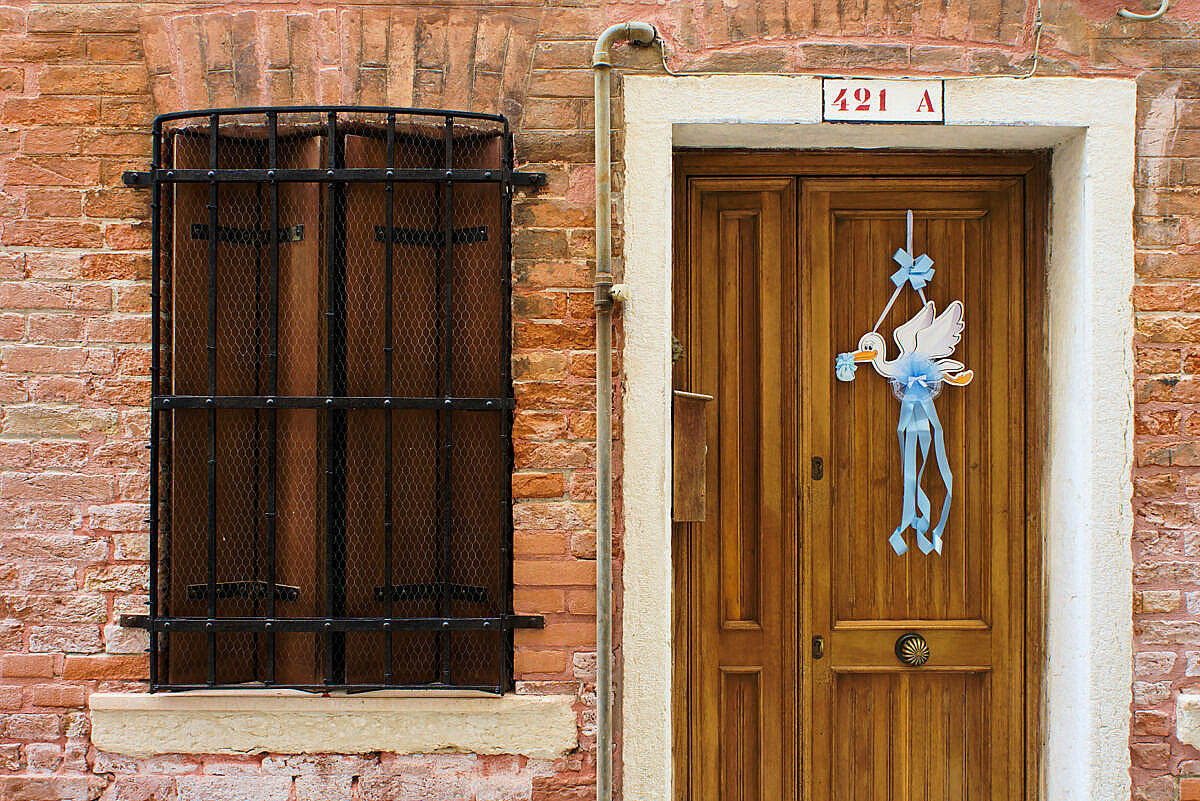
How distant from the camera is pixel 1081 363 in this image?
243cm

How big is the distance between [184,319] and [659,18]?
1.69 m

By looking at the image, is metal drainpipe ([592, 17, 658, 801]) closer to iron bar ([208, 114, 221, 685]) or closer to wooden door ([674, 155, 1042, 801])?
wooden door ([674, 155, 1042, 801])

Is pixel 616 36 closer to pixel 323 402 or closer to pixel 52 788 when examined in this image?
pixel 323 402

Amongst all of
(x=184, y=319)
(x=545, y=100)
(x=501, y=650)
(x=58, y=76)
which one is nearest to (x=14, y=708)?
(x=184, y=319)

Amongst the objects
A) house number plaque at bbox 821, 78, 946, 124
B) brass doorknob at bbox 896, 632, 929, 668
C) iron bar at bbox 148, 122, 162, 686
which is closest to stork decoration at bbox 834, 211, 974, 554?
brass doorknob at bbox 896, 632, 929, 668

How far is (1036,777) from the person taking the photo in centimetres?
261

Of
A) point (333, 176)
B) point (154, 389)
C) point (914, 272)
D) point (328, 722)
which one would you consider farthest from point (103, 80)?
point (914, 272)

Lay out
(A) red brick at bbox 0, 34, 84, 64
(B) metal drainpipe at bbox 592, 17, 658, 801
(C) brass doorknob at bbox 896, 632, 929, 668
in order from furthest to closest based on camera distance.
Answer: (C) brass doorknob at bbox 896, 632, 929, 668, (A) red brick at bbox 0, 34, 84, 64, (B) metal drainpipe at bbox 592, 17, 658, 801

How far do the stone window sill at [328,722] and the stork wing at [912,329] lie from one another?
1.52 m

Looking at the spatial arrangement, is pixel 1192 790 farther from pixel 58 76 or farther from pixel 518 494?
pixel 58 76

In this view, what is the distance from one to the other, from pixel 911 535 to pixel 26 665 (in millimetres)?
2753

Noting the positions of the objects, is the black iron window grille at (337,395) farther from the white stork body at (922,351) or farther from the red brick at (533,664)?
the white stork body at (922,351)

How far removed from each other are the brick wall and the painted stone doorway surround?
0.08 m

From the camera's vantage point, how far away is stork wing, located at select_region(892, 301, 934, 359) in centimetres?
260
